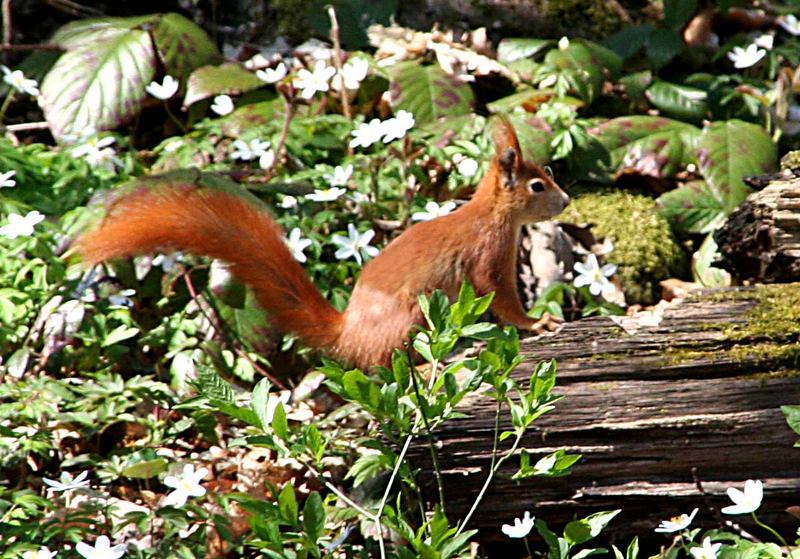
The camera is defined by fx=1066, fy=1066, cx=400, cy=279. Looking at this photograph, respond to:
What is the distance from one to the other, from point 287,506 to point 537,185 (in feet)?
5.76

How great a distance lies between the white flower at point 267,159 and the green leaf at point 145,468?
5.34ft

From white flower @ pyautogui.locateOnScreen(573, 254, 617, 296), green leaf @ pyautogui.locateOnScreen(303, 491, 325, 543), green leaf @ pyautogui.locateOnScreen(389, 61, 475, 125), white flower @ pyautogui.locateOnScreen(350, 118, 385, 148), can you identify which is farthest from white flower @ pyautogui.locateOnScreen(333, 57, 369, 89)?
green leaf @ pyautogui.locateOnScreen(303, 491, 325, 543)

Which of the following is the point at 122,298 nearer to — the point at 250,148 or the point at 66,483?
the point at 250,148

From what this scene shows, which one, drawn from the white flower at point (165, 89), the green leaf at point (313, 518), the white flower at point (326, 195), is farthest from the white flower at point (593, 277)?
the white flower at point (165, 89)

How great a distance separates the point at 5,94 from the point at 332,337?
268 centimetres

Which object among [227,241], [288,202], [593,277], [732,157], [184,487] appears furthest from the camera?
[732,157]

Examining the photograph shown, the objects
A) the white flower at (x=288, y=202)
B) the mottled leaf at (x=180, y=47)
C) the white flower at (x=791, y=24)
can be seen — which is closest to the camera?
the white flower at (x=288, y=202)

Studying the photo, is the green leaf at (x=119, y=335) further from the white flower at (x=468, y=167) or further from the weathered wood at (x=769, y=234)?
the weathered wood at (x=769, y=234)

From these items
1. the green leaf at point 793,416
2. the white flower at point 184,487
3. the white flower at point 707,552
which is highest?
the green leaf at point 793,416

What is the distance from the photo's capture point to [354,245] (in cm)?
371

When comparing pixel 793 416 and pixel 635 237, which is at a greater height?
pixel 793 416

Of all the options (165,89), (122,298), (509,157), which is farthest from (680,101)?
(122,298)

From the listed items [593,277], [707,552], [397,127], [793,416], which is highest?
[397,127]

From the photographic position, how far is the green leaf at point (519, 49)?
17.0 ft
